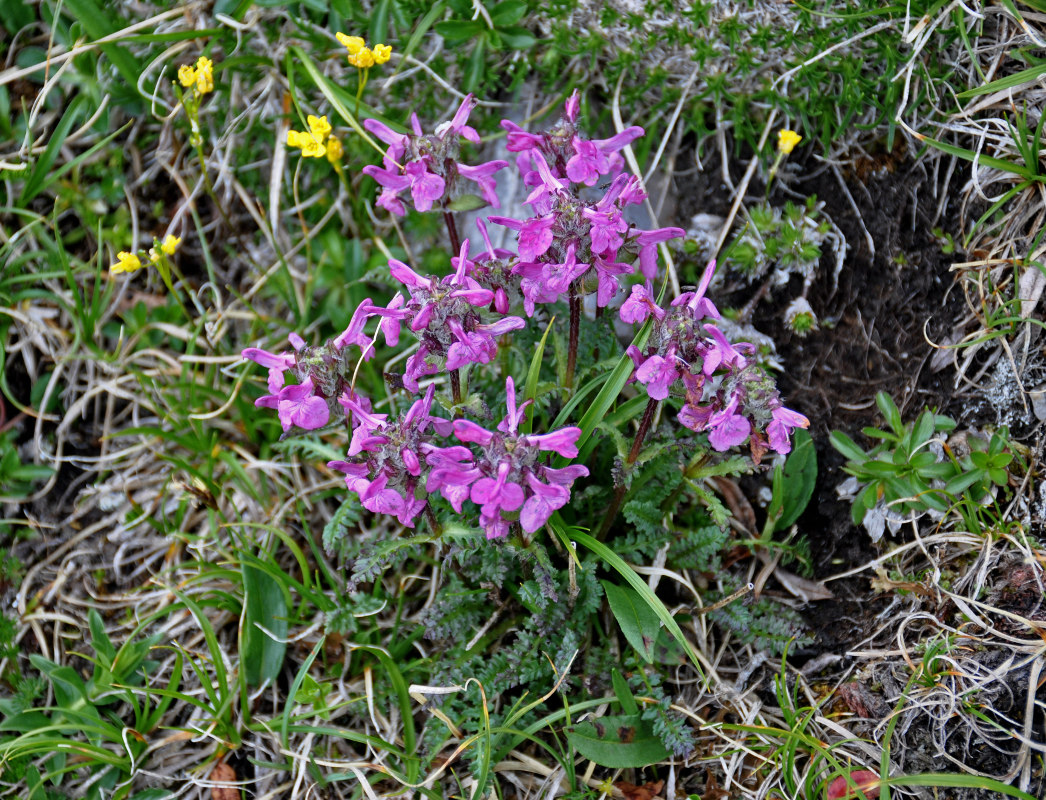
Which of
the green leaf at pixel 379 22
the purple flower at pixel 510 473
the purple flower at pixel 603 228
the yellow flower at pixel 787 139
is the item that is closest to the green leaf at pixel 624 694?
the purple flower at pixel 510 473

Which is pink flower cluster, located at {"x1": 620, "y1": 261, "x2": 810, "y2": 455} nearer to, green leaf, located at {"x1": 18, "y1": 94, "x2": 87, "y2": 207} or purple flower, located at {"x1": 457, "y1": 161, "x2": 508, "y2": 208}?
purple flower, located at {"x1": 457, "y1": 161, "x2": 508, "y2": 208}

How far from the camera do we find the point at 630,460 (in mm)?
2354

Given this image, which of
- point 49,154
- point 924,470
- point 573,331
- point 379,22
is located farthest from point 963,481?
point 49,154

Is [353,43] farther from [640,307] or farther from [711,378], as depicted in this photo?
[711,378]

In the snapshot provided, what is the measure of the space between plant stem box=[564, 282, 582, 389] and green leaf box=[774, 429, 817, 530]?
0.88 m

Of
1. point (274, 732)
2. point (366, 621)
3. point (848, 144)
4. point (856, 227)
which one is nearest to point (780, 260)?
point (856, 227)

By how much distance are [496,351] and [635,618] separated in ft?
3.02

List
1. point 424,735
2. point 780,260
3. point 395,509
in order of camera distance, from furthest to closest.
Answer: point 780,260, point 424,735, point 395,509

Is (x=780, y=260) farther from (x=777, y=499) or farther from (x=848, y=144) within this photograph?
(x=777, y=499)

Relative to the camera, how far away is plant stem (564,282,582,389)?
229 centimetres

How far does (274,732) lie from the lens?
8.87 ft

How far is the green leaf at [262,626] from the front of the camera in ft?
9.16

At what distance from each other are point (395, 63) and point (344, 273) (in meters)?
0.92

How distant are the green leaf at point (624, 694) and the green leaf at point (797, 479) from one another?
32.0 inches
